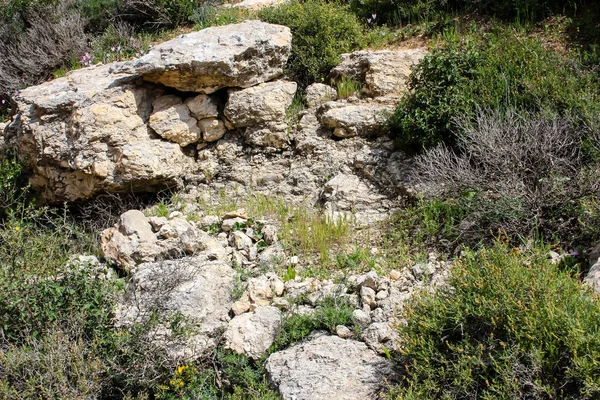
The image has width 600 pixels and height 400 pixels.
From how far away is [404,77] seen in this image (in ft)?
24.1

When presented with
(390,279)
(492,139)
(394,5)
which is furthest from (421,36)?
(390,279)

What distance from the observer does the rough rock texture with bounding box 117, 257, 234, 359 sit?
4.82m

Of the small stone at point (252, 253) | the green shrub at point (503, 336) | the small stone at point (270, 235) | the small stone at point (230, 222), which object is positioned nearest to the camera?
the green shrub at point (503, 336)

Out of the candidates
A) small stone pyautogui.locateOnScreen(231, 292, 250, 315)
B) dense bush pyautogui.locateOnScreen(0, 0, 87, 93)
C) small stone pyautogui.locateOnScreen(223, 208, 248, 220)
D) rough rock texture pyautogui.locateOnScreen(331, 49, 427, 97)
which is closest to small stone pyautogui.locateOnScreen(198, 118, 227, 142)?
small stone pyautogui.locateOnScreen(223, 208, 248, 220)

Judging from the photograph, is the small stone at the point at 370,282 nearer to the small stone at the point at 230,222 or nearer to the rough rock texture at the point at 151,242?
the rough rock texture at the point at 151,242

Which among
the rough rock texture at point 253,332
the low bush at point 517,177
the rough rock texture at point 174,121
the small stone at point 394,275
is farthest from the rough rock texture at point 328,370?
the rough rock texture at point 174,121

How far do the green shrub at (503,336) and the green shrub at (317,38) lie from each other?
4319mm

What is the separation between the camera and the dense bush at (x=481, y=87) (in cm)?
597

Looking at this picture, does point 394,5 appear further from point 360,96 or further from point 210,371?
point 210,371

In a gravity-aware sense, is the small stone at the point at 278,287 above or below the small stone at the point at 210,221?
above

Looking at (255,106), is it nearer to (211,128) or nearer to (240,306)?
(211,128)

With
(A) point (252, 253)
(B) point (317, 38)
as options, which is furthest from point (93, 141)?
(B) point (317, 38)

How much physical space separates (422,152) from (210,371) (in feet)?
10.4

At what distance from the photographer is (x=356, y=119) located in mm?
7000
